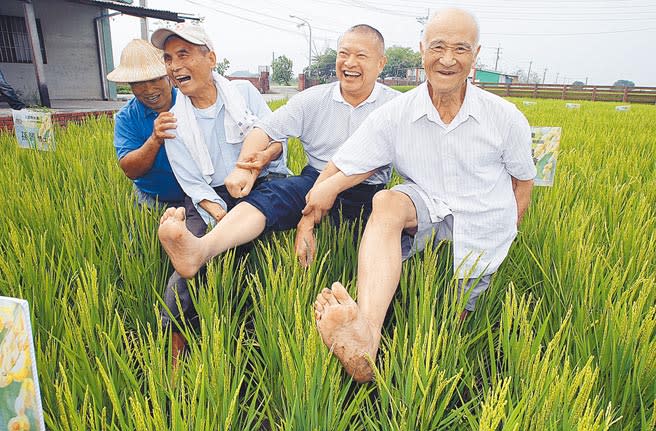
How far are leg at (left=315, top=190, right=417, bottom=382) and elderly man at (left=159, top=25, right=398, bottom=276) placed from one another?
26 centimetres

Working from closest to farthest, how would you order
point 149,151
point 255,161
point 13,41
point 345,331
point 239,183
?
point 345,331, point 239,183, point 255,161, point 149,151, point 13,41

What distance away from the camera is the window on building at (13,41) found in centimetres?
613

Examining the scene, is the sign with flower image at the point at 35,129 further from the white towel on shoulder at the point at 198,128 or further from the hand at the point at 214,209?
the hand at the point at 214,209

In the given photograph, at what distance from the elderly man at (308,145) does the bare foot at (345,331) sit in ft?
1.36

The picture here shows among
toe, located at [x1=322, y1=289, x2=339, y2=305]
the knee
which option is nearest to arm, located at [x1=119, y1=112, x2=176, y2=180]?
the knee

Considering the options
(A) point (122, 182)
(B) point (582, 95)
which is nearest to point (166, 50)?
(A) point (122, 182)

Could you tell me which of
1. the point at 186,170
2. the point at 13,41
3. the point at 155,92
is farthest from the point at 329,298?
the point at 13,41

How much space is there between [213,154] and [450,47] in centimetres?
84

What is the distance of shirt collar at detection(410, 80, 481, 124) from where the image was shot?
1187 mm

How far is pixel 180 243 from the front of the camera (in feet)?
3.31

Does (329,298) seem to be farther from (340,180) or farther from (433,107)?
(433,107)

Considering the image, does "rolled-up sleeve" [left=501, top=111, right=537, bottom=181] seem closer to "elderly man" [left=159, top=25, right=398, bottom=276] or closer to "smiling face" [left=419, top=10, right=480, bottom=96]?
"smiling face" [left=419, top=10, right=480, bottom=96]

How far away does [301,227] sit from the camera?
1265 millimetres

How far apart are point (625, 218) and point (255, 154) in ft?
3.78
